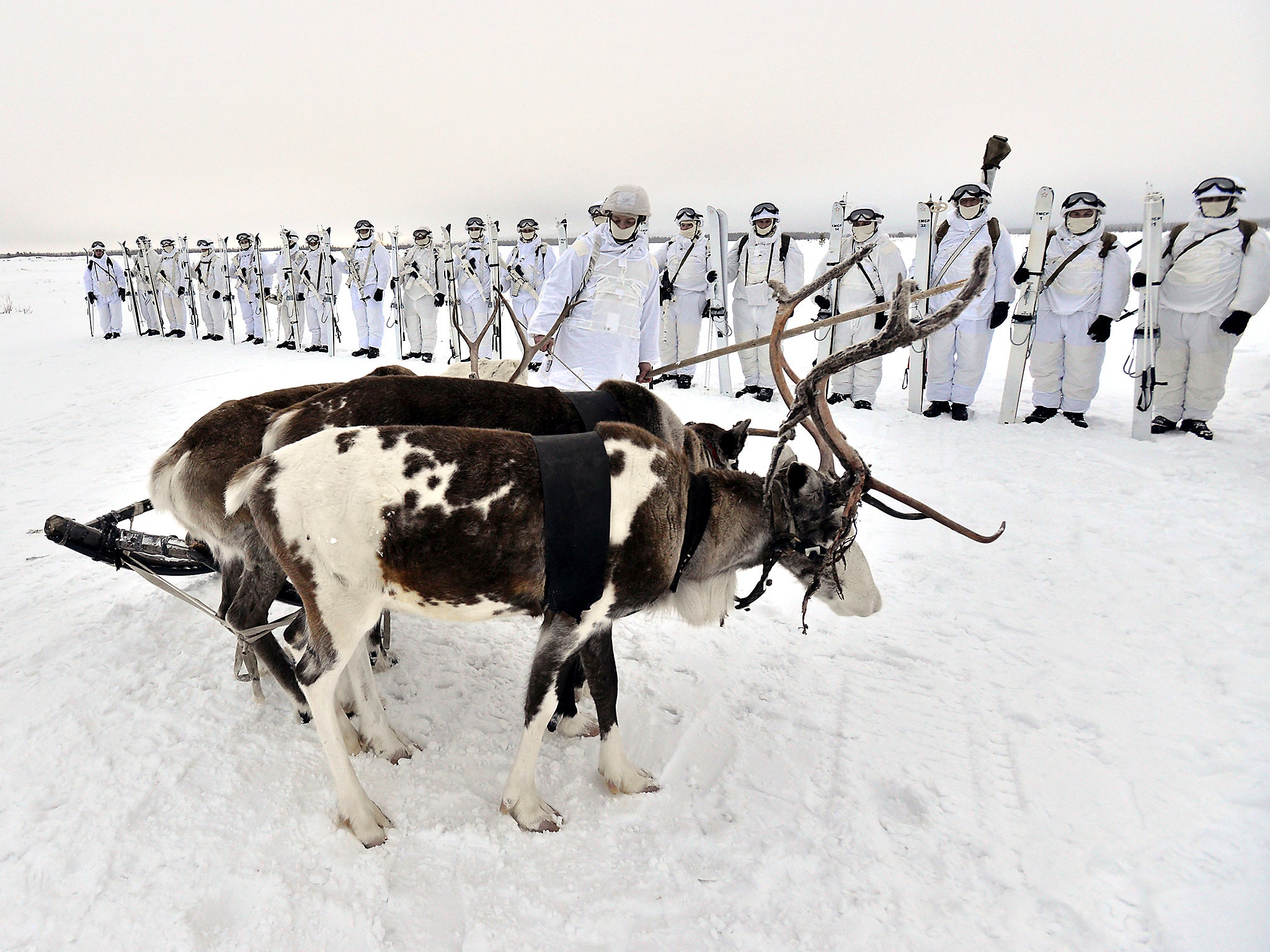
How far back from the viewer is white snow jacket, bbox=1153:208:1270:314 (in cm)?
686

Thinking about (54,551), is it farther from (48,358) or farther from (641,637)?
(48,358)

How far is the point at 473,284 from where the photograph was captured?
15.1 meters

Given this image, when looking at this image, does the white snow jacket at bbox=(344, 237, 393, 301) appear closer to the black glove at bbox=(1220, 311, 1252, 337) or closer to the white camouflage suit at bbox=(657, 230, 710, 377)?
the white camouflage suit at bbox=(657, 230, 710, 377)

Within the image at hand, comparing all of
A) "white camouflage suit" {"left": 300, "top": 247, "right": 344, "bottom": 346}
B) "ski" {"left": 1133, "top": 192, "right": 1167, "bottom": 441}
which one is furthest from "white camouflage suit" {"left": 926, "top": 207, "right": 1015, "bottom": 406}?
"white camouflage suit" {"left": 300, "top": 247, "right": 344, "bottom": 346}

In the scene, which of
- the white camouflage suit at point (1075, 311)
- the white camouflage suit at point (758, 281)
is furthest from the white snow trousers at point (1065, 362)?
the white camouflage suit at point (758, 281)

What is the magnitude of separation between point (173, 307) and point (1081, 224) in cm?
2383

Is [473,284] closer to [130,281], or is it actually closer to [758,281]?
[758,281]

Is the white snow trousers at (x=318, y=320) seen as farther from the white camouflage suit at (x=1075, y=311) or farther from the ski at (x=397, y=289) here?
the white camouflage suit at (x=1075, y=311)

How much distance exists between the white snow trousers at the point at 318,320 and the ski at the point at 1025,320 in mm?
15098

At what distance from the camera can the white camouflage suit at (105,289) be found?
1845 cm

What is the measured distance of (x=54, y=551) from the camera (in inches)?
178

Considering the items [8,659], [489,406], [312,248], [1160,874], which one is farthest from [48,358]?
[1160,874]

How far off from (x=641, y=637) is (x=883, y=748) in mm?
1520

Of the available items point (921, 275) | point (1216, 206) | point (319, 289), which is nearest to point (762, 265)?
point (921, 275)
